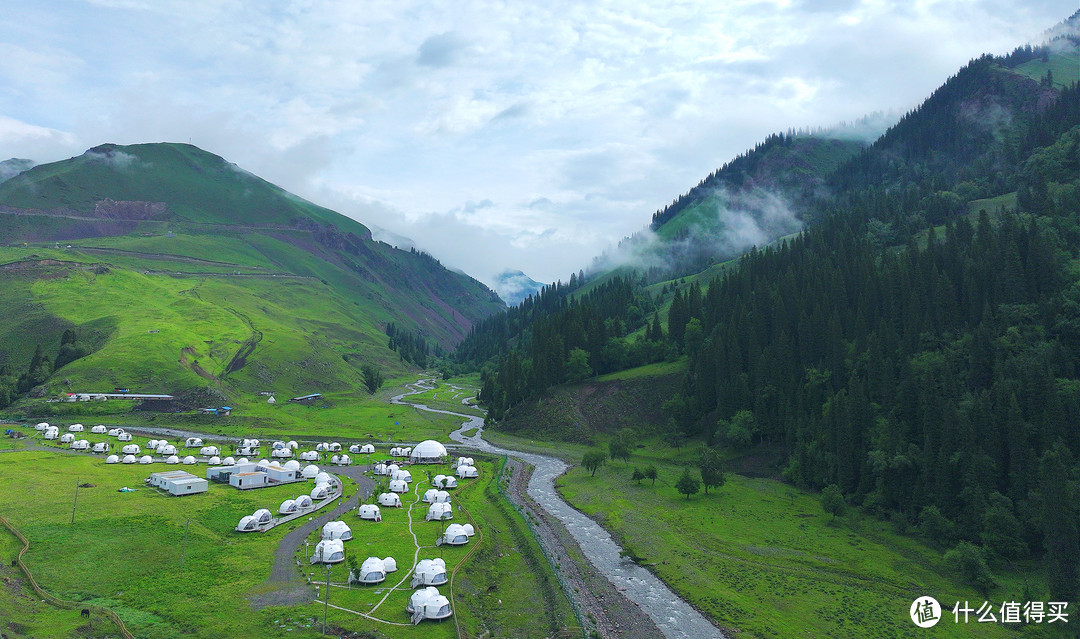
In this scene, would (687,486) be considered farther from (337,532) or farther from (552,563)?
(337,532)

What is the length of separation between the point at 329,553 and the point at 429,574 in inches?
455

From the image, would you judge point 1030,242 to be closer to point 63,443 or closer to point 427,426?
point 427,426

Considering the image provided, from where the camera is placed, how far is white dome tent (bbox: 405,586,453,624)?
47312mm

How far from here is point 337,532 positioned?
219 feet

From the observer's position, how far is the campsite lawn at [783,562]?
51.0 m

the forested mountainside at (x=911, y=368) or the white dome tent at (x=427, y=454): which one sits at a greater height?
the forested mountainside at (x=911, y=368)

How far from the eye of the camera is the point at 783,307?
128250mm

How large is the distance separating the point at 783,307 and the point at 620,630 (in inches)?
3758

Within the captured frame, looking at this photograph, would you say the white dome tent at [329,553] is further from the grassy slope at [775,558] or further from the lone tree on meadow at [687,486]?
the lone tree on meadow at [687,486]

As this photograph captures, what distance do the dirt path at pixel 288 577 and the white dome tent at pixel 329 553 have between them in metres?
2.16

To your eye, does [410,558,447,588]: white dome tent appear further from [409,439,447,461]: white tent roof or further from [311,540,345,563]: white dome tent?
[409,439,447,461]: white tent roof

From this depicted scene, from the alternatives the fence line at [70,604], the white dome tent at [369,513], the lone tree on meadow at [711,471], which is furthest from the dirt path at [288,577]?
the lone tree on meadow at [711,471]

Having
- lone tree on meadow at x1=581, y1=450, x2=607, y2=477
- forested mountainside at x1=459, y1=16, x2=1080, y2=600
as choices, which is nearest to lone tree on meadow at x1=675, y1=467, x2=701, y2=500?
forested mountainside at x1=459, y1=16, x2=1080, y2=600

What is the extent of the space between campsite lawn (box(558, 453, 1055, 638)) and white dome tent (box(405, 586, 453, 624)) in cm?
2277
